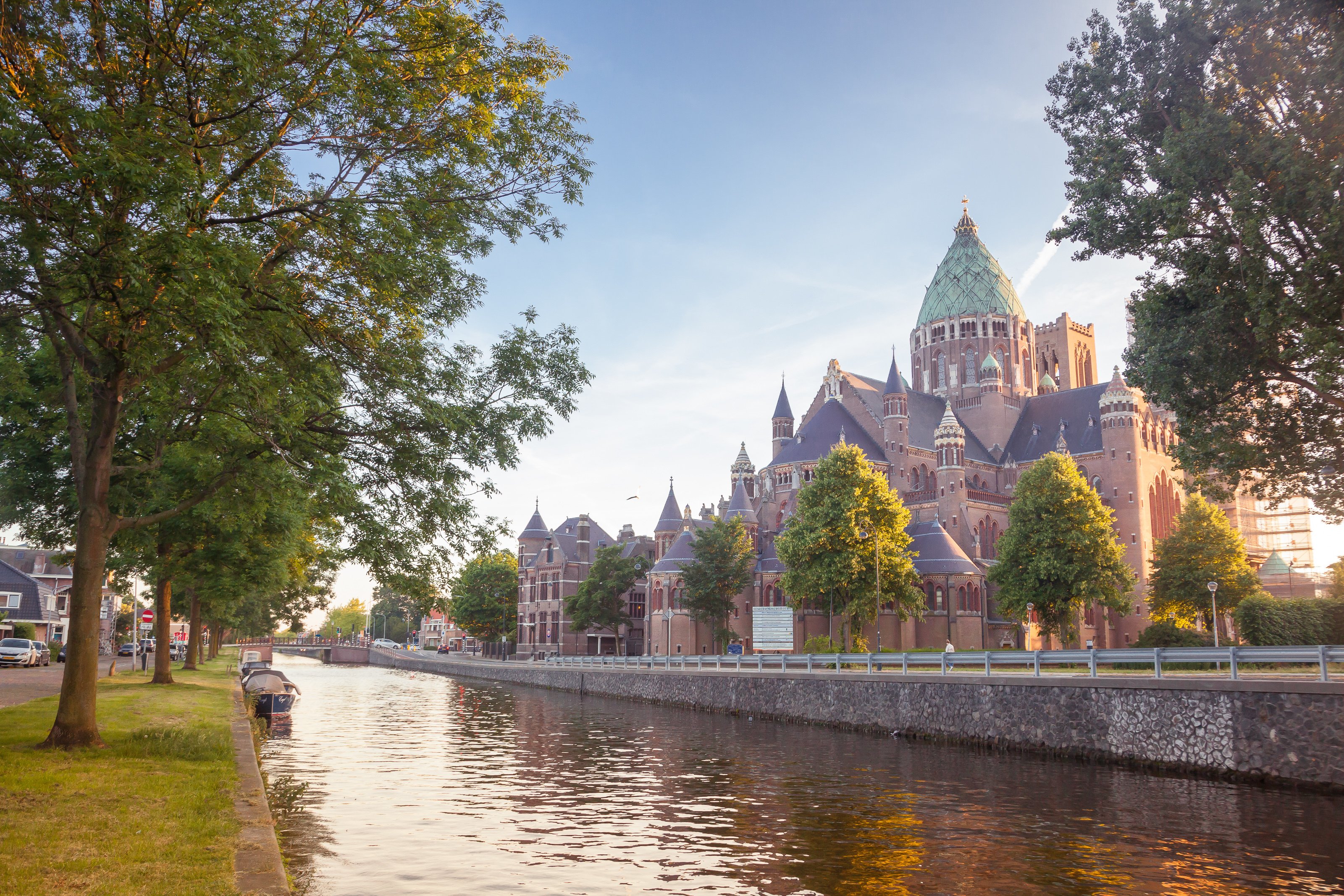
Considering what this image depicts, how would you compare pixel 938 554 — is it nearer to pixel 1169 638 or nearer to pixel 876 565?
pixel 876 565

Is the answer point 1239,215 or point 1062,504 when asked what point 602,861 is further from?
point 1062,504

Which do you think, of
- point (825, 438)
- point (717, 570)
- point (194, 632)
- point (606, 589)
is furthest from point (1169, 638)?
point (194, 632)

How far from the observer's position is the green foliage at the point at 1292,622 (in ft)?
175

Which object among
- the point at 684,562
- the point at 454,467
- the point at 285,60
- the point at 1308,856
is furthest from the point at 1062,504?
the point at 285,60

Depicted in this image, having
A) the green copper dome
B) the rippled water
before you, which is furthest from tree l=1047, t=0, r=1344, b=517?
the green copper dome

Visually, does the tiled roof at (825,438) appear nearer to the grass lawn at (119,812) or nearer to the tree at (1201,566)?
the tree at (1201,566)

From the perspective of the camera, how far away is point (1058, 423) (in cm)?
9606

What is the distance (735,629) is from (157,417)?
7285 cm

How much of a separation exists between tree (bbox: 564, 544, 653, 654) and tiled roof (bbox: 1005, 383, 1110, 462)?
36235mm

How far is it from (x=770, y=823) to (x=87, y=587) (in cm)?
1285

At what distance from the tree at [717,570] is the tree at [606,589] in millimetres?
13094

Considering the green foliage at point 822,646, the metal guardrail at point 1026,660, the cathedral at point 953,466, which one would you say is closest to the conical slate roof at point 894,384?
the cathedral at point 953,466

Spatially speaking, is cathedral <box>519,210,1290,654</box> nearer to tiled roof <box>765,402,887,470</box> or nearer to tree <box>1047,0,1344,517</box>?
tiled roof <box>765,402,887,470</box>

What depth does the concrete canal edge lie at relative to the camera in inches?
352
